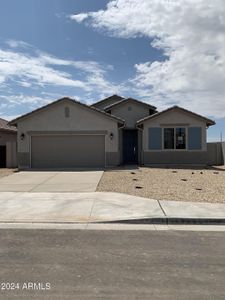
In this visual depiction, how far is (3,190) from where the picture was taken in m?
13.6

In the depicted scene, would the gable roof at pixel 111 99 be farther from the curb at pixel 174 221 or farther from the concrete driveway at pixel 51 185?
the curb at pixel 174 221

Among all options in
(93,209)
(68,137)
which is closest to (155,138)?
(68,137)

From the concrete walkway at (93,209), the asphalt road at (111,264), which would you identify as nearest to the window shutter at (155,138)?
the concrete walkway at (93,209)

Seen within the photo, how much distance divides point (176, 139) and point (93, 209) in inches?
619

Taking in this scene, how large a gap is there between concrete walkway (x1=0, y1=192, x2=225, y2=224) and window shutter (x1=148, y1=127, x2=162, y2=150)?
42.1 feet

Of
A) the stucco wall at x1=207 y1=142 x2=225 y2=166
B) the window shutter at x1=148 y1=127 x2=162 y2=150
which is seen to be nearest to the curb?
the window shutter at x1=148 y1=127 x2=162 y2=150

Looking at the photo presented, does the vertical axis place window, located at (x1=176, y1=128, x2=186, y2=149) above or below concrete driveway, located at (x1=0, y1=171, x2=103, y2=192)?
above

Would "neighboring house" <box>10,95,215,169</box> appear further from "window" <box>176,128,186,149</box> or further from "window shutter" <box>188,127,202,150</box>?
"window shutter" <box>188,127,202,150</box>

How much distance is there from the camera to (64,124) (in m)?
23.7

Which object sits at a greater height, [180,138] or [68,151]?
[180,138]

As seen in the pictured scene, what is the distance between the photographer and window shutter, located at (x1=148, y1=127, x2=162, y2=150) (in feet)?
81.8

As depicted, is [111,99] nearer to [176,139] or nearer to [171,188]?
[176,139]

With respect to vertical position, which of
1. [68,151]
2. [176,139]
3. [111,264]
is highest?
[176,139]

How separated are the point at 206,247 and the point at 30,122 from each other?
729 inches
